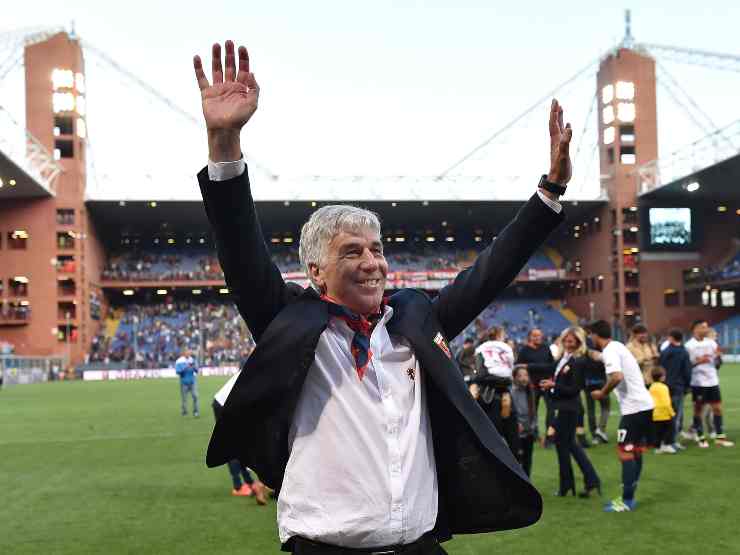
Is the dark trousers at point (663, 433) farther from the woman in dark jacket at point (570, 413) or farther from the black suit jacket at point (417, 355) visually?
the black suit jacket at point (417, 355)

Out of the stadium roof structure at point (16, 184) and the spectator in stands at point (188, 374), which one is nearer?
the spectator in stands at point (188, 374)

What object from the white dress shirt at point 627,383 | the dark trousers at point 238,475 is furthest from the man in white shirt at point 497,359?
the dark trousers at point 238,475

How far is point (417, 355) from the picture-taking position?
233 centimetres

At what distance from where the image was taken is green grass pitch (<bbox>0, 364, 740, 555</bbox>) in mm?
6660

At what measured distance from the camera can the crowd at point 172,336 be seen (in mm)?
50000

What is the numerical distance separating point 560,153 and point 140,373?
4651 centimetres

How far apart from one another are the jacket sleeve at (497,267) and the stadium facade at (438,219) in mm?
47826

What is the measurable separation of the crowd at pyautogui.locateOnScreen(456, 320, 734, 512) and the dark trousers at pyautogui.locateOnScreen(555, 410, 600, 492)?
0.01 metres

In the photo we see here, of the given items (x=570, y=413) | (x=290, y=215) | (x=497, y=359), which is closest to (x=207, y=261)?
(x=290, y=215)

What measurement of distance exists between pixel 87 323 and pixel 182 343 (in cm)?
648

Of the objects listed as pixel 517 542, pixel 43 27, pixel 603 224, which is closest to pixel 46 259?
pixel 43 27

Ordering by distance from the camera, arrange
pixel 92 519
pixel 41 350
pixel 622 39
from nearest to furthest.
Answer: pixel 92 519 < pixel 41 350 < pixel 622 39

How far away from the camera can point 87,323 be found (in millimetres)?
52812

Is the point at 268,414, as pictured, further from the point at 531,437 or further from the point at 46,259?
the point at 46,259
